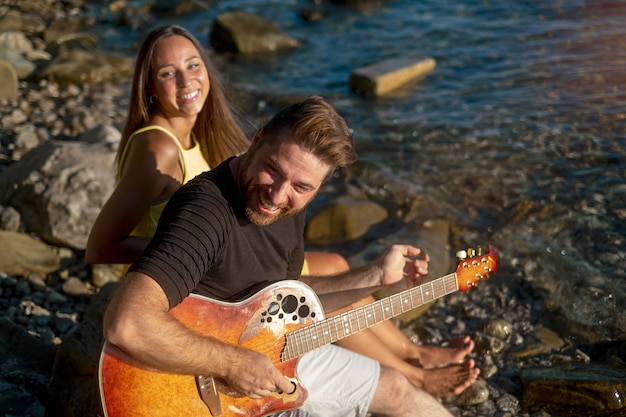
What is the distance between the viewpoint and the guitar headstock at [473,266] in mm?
3729

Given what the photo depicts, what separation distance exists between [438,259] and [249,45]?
264 inches

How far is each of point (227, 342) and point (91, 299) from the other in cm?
174

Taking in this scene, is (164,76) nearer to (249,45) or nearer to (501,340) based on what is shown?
(501,340)

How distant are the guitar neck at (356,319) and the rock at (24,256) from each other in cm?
276

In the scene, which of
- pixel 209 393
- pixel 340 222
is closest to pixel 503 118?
pixel 340 222

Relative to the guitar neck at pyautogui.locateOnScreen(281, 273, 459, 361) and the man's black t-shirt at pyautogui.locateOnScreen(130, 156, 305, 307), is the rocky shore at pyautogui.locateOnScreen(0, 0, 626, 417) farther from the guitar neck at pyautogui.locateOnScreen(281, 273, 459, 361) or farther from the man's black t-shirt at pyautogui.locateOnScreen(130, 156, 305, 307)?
the guitar neck at pyautogui.locateOnScreen(281, 273, 459, 361)

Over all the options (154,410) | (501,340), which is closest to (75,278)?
(154,410)

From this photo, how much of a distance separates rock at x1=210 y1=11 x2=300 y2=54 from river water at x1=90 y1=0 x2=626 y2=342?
26cm

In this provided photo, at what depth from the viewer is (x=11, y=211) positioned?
19.4ft

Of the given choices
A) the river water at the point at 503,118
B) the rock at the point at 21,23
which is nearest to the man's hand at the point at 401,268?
the river water at the point at 503,118

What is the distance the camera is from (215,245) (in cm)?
320

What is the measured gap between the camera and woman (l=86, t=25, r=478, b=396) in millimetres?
4012

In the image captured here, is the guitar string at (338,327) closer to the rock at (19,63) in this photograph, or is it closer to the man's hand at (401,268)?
the man's hand at (401,268)

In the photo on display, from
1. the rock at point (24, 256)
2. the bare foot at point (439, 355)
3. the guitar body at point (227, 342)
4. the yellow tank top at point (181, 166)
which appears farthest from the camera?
the rock at point (24, 256)
